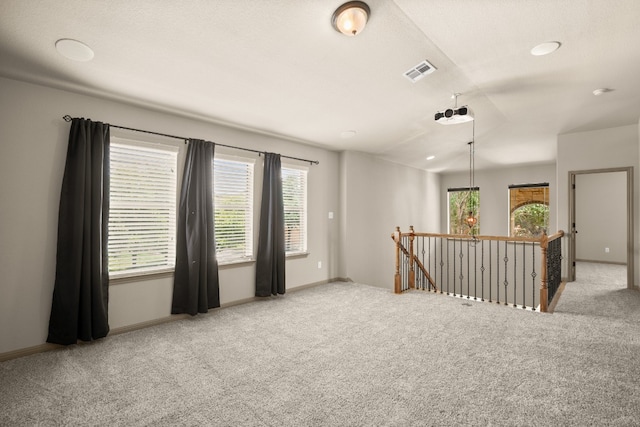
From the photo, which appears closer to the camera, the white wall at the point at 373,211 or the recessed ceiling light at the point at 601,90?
the recessed ceiling light at the point at 601,90

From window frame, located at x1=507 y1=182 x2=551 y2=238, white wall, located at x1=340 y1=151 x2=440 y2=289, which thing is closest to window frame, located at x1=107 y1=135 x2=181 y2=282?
white wall, located at x1=340 y1=151 x2=440 y2=289

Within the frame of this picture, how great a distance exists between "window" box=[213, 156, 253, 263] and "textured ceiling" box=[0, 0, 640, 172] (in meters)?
0.66

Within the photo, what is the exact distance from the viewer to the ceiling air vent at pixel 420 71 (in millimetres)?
3401

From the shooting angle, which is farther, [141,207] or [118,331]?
[141,207]

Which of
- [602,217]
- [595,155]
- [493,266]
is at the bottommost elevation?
[493,266]

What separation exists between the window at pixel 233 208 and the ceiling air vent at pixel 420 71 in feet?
8.47

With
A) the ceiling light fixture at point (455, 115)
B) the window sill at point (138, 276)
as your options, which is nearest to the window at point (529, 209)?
the ceiling light fixture at point (455, 115)

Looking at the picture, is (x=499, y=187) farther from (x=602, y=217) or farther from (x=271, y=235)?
(x=271, y=235)

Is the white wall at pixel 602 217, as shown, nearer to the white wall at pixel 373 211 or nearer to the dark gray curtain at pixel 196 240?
the white wall at pixel 373 211

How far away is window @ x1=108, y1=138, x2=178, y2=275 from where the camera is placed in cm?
361

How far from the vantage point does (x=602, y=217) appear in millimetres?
8141

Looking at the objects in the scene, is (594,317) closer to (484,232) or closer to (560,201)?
(560,201)

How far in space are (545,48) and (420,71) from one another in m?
1.15

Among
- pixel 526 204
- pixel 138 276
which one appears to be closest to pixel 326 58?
pixel 138 276
